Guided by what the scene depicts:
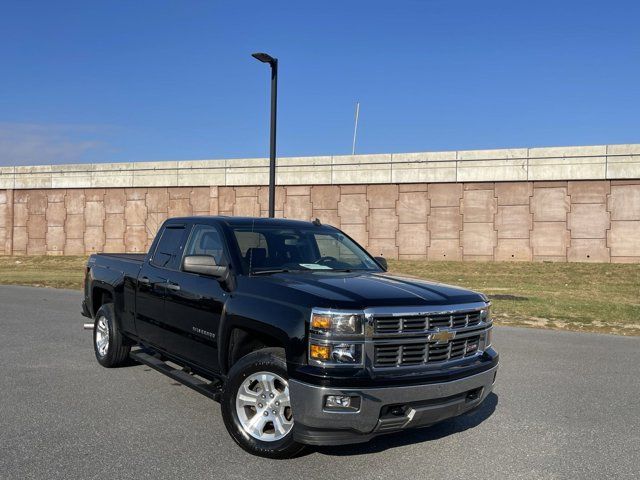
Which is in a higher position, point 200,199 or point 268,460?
point 200,199

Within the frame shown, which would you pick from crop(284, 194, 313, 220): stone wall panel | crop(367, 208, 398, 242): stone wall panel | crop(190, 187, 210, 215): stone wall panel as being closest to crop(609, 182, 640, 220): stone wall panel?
crop(367, 208, 398, 242): stone wall panel

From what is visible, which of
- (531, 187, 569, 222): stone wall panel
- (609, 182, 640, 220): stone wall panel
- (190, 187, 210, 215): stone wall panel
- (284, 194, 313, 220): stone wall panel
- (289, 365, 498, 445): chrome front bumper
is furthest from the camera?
(190, 187, 210, 215): stone wall panel

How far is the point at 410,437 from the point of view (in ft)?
16.3

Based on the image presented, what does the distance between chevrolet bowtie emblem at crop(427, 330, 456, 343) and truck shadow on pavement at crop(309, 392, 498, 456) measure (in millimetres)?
703

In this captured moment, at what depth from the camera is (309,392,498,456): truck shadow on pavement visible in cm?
466

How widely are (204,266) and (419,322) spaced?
1.86 metres

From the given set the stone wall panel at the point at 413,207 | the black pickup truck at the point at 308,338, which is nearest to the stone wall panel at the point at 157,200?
the stone wall panel at the point at 413,207

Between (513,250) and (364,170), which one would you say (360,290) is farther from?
(364,170)

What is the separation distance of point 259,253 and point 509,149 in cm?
2195

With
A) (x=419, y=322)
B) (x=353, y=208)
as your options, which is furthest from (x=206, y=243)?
(x=353, y=208)

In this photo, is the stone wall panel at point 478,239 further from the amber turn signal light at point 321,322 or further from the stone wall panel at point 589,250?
the amber turn signal light at point 321,322

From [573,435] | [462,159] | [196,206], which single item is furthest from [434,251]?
[573,435]

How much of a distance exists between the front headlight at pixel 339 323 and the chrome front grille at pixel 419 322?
0.14 meters

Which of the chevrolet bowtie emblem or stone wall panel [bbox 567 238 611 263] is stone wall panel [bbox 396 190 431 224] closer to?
stone wall panel [bbox 567 238 611 263]
